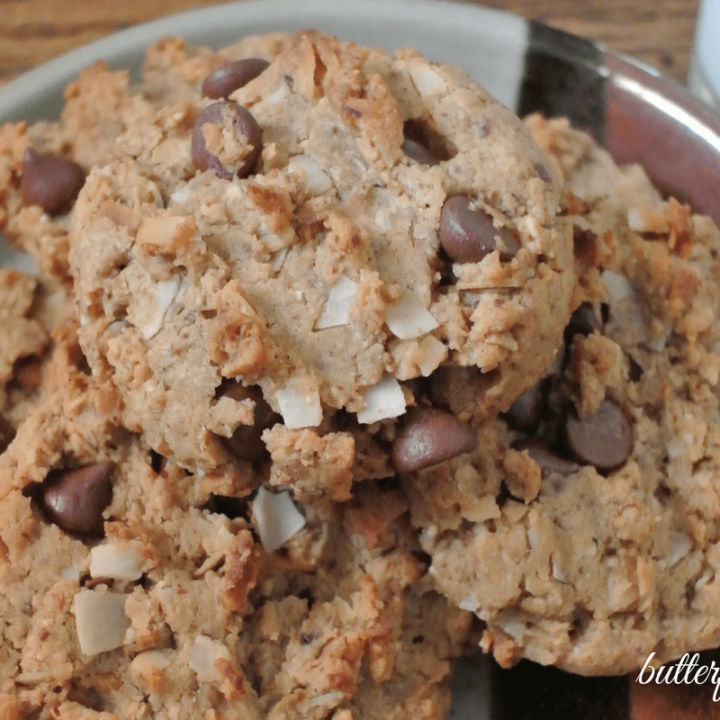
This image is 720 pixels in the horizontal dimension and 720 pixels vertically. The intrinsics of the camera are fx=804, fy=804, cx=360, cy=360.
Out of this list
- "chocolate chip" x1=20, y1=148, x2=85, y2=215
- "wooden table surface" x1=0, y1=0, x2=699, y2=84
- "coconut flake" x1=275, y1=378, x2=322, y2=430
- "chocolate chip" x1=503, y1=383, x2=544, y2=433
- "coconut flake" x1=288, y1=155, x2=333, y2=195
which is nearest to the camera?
"coconut flake" x1=275, y1=378, x2=322, y2=430

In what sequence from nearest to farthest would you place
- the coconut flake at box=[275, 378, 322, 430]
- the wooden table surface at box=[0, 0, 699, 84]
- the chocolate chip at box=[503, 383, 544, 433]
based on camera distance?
the coconut flake at box=[275, 378, 322, 430] → the chocolate chip at box=[503, 383, 544, 433] → the wooden table surface at box=[0, 0, 699, 84]

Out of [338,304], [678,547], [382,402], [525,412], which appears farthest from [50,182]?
[678,547]

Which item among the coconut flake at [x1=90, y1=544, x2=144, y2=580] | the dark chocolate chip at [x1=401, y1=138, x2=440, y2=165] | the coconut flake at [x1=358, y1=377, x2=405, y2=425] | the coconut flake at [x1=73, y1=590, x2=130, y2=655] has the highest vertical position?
the dark chocolate chip at [x1=401, y1=138, x2=440, y2=165]

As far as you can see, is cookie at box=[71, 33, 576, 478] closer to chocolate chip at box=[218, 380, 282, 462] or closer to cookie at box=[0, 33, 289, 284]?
chocolate chip at box=[218, 380, 282, 462]

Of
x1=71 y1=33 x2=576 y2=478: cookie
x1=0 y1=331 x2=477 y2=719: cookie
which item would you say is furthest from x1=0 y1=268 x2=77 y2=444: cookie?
x1=71 y1=33 x2=576 y2=478: cookie

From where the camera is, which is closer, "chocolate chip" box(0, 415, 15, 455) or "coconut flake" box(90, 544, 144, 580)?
"coconut flake" box(90, 544, 144, 580)

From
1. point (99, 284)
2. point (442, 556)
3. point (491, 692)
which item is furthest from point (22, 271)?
point (491, 692)

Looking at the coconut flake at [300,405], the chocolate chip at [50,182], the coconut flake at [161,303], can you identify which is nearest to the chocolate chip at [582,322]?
the coconut flake at [300,405]
